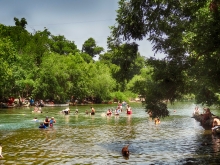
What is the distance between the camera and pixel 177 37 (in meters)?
21.2

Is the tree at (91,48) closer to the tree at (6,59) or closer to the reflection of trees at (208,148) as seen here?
the tree at (6,59)

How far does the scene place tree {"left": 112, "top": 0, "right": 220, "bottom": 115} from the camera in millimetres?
14684

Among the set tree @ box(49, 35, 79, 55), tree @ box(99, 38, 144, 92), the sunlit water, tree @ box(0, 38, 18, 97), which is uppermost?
tree @ box(49, 35, 79, 55)

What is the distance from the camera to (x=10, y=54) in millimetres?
62344

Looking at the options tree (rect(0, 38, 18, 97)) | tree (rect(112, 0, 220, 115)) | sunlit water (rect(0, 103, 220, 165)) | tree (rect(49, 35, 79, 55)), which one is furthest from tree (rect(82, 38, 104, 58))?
tree (rect(112, 0, 220, 115))

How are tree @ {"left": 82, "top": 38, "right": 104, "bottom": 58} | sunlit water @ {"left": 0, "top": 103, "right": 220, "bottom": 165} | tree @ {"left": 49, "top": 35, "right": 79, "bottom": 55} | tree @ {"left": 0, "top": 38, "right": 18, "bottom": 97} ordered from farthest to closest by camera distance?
tree @ {"left": 82, "top": 38, "right": 104, "bottom": 58} → tree @ {"left": 49, "top": 35, "right": 79, "bottom": 55} → tree @ {"left": 0, "top": 38, "right": 18, "bottom": 97} → sunlit water @ {"left": 0, "top": 103, "right": 220, "bottom": 165}

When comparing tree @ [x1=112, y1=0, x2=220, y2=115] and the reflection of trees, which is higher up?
tree @ [x1=112, y1=0, x2=220, y2=115]

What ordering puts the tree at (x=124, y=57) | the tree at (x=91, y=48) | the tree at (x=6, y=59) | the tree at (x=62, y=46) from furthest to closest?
1. the tree at (x=91, y=48)
2. the tree at (x=62, y=46)
3. the tree at (x=6, y=59)
4. the tree at (x=124, y=57)

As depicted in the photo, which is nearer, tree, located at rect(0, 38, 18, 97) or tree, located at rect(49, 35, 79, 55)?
tree, located at rect(0, 38, 18, 97)

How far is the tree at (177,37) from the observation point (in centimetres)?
1468

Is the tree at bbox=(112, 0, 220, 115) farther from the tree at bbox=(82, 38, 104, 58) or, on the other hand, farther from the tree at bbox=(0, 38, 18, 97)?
the tree at bbox=(82, 38, 104, 58)

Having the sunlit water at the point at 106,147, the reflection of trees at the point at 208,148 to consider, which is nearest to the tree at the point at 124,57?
the sunlit water at the point at 106,147

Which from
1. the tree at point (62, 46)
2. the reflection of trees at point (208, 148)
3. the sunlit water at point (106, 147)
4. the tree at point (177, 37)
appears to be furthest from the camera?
the tree at point (62, 46)

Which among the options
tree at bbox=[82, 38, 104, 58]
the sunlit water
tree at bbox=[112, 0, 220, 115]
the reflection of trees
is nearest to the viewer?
tree at bbox=[112, 0, 220, 115]
